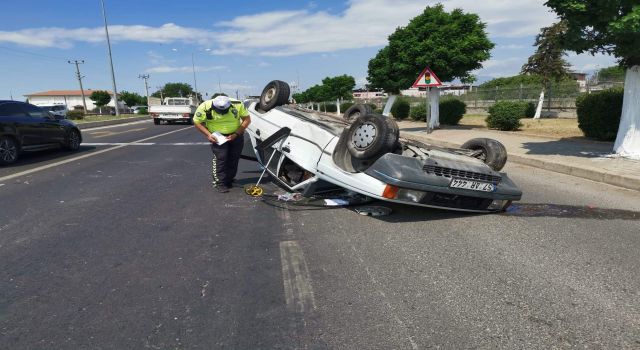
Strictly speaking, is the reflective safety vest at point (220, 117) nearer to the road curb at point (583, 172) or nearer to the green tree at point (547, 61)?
the road curb at point (583, 172)

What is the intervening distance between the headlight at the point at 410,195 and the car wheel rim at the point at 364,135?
676mm

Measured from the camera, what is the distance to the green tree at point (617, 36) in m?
7.49

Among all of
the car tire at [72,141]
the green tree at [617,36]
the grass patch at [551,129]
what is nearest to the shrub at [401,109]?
the grass patch at [551,129]

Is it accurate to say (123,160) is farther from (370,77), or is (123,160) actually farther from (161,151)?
(370,77)

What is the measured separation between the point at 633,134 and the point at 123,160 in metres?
11.1

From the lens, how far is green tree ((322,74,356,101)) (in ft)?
203

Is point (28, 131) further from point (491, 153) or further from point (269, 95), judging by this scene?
point (491, 153)

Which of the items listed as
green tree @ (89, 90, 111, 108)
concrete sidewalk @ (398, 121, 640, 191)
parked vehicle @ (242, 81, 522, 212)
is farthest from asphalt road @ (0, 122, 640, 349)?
green tree @ (89, 90, 111, 108)

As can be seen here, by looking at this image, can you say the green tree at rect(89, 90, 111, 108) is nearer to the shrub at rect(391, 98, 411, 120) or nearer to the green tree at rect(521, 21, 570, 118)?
the shrub at rect(391, 98, 411, 120)

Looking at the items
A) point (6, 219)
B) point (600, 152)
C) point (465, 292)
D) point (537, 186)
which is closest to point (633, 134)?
point (600, 152)

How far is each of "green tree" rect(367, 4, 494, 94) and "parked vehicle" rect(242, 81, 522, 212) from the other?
12.0 m

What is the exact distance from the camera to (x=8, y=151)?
31.0ft

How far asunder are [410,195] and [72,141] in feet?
35.1

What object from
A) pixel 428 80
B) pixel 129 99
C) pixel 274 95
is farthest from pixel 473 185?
pixel 129 99
